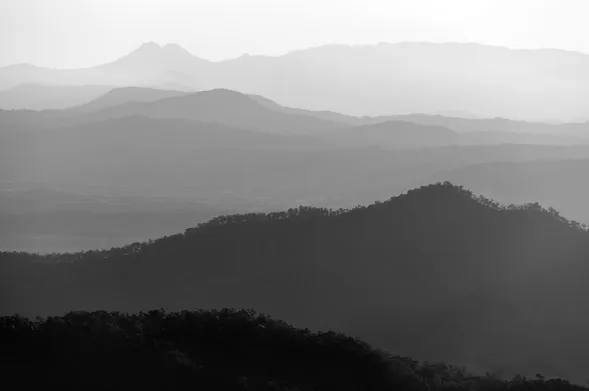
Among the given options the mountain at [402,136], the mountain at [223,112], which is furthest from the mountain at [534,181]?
the mountain at [223,112]

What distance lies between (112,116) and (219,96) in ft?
79.2

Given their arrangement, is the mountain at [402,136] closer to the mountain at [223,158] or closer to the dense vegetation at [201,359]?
the mountain at [223,158]

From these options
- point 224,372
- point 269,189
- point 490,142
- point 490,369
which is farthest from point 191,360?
point 490,142

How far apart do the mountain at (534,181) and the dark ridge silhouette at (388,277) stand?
70351 millimetres

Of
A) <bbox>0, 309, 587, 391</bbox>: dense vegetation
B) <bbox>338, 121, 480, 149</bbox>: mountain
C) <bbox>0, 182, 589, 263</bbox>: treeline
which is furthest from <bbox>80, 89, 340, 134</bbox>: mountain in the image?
<bbox>0, 309, 587, 391</bbox>: dense vegetation

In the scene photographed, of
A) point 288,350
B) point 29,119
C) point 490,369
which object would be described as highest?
point 29,119

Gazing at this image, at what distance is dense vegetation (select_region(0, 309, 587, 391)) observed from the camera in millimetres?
21891

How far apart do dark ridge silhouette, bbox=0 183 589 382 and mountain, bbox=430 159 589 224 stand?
70.4m

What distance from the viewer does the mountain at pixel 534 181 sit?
116 m

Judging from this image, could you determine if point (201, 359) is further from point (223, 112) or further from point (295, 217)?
point (223, 112)

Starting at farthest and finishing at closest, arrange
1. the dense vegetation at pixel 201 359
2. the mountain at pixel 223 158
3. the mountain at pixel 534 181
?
the mountain at pixel 223 158 < the mountain at pixel 534 181 < the dense vegetation at pixel 201 359

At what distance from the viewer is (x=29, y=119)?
182625 millimetres

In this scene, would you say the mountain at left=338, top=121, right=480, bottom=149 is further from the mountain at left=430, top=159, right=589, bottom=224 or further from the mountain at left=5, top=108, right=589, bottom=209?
the mountain at left=430, top=159, right=589, bottom=224

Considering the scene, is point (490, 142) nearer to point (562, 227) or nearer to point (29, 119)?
point (29, 119)
